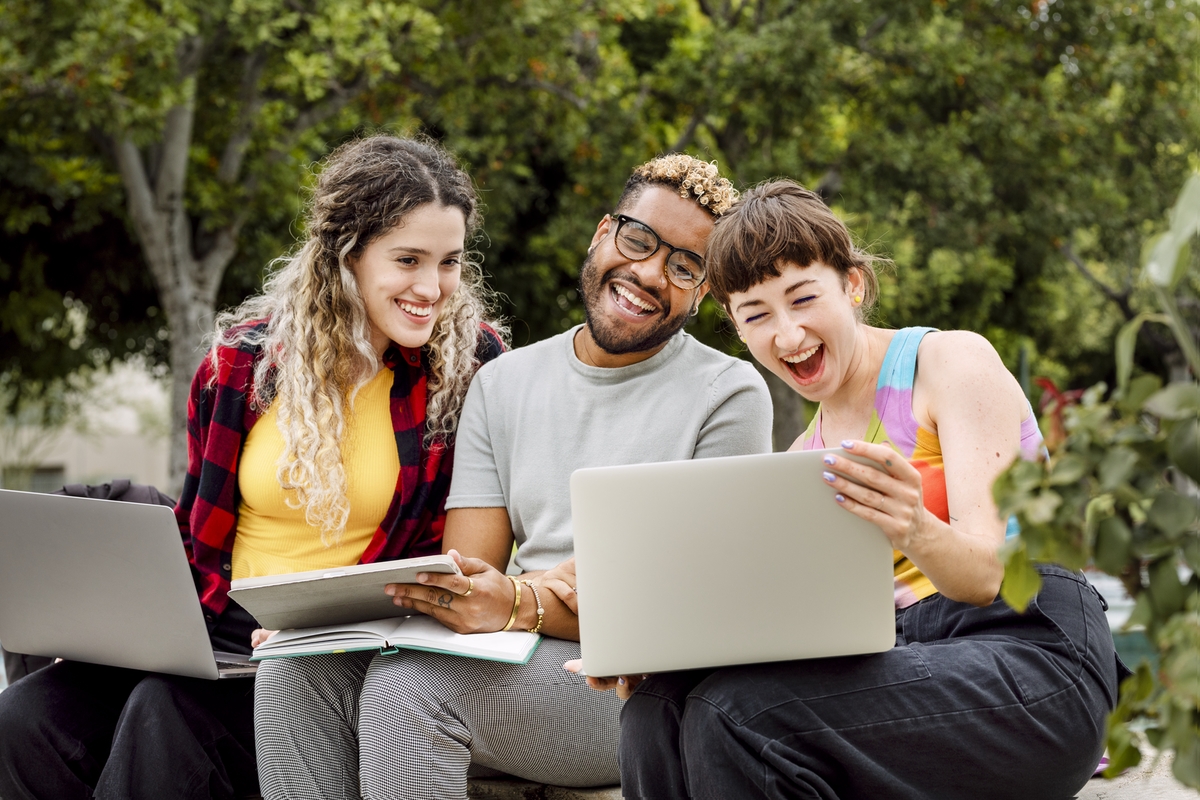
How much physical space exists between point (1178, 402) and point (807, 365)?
1162 mm

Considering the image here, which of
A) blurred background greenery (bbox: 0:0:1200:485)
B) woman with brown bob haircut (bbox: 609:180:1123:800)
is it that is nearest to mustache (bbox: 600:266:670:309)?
woman with brown bob haircut (bbox: 609:180:1123:800)

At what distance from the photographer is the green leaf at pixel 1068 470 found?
Result: 3.20 ft

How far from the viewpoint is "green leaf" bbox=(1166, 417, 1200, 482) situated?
0.95 metres

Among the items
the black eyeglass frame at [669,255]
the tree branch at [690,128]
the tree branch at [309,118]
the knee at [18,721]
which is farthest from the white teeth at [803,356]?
the tree branch at [690,128]

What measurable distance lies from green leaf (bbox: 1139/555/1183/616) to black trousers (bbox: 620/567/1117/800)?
0.77 meters

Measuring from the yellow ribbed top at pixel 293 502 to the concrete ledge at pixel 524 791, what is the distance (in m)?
0.56

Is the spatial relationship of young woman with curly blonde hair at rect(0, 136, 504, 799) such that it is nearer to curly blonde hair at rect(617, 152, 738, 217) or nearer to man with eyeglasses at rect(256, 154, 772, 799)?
man with eyeglasses at rect(256, 154, 772, 799)

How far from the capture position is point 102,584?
2.17 m

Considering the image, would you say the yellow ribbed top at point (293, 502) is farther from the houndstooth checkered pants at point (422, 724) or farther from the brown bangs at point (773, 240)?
the brown bangs at point (773, 240)

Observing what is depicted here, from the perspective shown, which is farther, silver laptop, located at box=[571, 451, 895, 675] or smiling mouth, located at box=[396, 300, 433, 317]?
smiling mouth, located at box=[396, 300, 433, 317]

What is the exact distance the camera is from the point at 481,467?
2488 mm

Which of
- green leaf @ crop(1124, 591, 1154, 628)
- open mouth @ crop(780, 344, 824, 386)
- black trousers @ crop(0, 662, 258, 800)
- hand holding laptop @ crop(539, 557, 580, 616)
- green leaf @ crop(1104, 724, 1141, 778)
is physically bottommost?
black trousers @ crop(0, 662, 258, 800)

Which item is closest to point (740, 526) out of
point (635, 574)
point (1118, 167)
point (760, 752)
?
point (635, 574)

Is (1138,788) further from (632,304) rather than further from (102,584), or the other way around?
(102,584)
